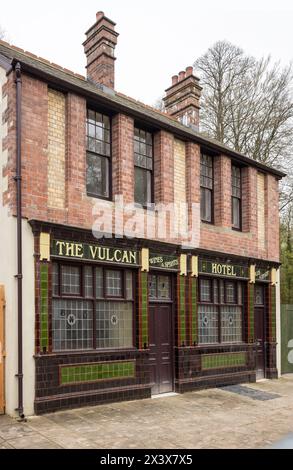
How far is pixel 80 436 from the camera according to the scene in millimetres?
7660

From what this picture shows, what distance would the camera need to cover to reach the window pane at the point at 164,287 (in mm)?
11953

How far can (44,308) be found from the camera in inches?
364

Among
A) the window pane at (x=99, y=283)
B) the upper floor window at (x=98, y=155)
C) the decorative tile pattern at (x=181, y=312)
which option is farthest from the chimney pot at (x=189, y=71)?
the window pane at (x=99, y=283)

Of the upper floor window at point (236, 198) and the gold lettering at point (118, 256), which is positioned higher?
the upper floor window at point (236, 198)

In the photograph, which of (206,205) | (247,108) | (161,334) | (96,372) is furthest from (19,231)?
(247,108)

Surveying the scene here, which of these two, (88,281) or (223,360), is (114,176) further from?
(223,360)

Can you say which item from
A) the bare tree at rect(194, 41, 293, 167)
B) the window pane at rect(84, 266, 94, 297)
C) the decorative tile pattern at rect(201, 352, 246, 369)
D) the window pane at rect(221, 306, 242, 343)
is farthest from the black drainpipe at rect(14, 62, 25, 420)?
the bare tree at rect(194, 41, 293, 167)

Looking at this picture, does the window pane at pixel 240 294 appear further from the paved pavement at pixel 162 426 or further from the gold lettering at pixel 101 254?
the gold lettering at pixel 101 254

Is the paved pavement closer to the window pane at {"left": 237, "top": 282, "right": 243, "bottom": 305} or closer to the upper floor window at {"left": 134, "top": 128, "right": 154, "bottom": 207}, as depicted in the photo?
the window pane at {"left": 237, "top": 282, "right": 243, "bottom": 305}

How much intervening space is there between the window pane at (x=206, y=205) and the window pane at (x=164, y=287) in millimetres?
2407

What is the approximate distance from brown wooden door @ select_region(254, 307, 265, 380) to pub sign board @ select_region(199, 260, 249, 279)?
1587 mm

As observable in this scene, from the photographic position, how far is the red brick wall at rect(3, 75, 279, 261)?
9.48 meters

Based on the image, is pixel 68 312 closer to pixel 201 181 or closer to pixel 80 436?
pixel 80 436
